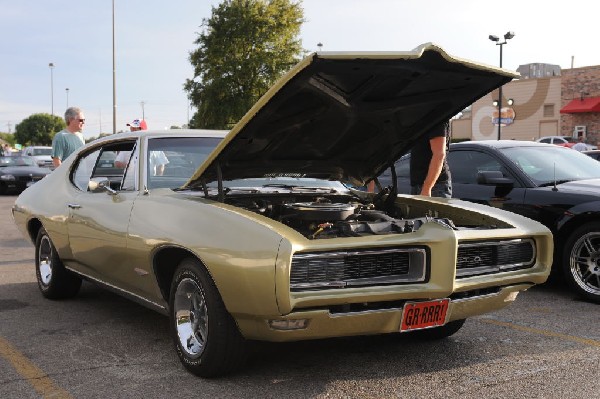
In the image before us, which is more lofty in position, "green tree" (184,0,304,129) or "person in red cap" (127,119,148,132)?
"green tree" (184,0,304,129)

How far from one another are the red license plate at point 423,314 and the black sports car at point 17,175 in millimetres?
17883

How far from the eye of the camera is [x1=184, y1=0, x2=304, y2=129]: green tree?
41.1 metres

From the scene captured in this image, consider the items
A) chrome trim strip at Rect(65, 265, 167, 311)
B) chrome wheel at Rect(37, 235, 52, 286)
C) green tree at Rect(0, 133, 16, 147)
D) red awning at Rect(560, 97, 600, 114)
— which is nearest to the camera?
chrome trim strip at Rect(65, 265, 167, 311)

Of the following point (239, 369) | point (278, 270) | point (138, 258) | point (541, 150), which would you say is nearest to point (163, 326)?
point (138, 258)

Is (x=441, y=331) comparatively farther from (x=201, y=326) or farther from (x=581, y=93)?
(x=581, y=93)

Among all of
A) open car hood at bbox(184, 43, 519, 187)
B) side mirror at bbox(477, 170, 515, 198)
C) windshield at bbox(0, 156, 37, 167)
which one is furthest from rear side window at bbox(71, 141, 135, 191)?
windshield at bbox(0, 156, 37, 167)

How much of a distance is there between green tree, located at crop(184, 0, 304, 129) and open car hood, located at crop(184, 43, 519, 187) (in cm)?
3623

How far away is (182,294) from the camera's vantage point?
369 centimetres

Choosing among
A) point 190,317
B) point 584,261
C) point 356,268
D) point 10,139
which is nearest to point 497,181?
point 584,261

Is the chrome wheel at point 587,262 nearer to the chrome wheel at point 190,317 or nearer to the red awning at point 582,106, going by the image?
the chrome wheel at point 190,317

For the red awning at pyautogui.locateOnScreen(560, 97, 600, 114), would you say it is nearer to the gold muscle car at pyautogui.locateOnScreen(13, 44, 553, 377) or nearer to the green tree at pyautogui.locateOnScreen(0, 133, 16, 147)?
the gold muscle car at pyautogui.locateOnScreen(13, 44, 553, 377)

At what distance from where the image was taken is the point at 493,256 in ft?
12.0

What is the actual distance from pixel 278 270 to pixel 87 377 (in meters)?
1.38

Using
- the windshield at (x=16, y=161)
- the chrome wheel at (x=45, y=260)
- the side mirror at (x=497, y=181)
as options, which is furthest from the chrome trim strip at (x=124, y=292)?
the windshield at (x=16, y=161)
